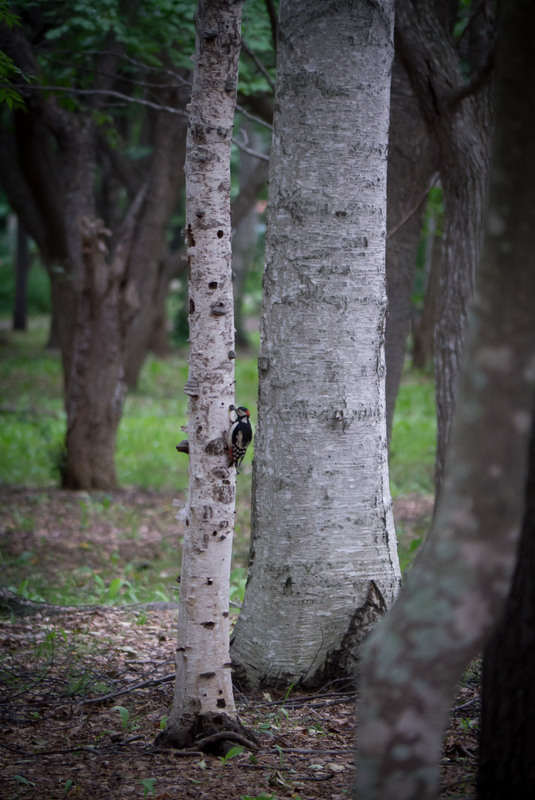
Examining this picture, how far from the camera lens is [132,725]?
3.28 meters

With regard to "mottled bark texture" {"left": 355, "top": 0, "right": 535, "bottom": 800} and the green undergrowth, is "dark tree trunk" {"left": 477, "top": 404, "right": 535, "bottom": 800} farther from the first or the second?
the green undergrowth

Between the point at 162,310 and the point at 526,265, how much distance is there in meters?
17.7

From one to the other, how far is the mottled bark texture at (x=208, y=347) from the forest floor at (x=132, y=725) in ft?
1.15

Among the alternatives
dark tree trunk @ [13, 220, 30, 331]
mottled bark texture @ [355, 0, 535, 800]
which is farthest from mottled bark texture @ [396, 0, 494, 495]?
dark tree trunk @ [13, 220, 30, 331]

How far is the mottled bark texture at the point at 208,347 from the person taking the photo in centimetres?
285

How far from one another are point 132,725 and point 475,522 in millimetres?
2128

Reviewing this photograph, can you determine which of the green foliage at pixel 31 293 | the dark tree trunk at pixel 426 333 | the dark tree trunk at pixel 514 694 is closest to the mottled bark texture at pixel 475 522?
the dark tree trunk at pixel 514 694

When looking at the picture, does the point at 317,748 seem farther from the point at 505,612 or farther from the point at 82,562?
the point at 82,562

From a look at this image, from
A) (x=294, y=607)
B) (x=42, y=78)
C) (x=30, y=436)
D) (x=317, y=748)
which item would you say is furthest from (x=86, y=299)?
(x=317, y=748)

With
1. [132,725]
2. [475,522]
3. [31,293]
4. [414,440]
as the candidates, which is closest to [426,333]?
[414,440]

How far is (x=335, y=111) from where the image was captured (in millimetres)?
3588

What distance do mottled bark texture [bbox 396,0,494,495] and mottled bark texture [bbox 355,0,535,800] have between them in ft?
11.0

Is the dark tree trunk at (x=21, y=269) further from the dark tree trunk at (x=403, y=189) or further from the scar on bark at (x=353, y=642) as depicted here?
the scar on bark at (x=353, y=642)

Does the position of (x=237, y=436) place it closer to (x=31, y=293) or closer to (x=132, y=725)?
(x=132, y=725)
